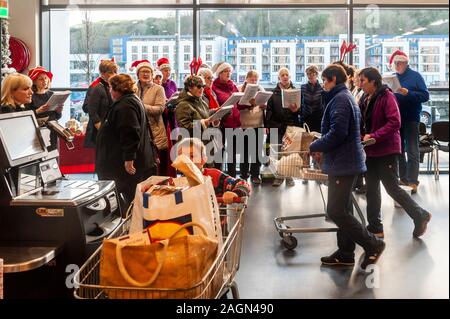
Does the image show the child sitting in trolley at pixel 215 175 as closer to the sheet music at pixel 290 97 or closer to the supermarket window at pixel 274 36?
the sheet music at pixel 290 97

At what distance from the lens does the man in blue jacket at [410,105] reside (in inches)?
279

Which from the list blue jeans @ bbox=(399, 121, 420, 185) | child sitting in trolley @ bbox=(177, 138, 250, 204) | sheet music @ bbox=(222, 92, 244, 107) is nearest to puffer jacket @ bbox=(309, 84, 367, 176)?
child sitting in trolley @ bbox=(177, 138, 250, 204)

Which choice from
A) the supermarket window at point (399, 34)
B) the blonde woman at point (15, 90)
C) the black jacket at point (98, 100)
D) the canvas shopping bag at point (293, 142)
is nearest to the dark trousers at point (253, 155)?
the black jacket at point (98, 100)

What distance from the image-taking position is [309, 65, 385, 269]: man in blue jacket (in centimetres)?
425

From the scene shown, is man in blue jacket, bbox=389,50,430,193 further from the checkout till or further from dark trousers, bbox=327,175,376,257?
the checkout till

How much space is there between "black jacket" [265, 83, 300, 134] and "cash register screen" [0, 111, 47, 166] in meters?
5.33

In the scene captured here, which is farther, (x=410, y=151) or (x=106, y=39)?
(x=106, y=39)

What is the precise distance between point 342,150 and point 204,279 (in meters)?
2.24

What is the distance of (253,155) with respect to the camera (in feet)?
27.7

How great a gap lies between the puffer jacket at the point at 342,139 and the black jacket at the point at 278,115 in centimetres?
383

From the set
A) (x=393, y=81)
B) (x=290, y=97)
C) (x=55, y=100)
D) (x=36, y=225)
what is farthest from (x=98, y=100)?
(x=36, y=225)

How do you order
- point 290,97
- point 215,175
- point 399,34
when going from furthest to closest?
point 399,34 → point 290,97 → point 215,175

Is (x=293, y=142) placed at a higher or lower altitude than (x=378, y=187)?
higher

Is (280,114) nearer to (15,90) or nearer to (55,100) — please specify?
(55,100)
